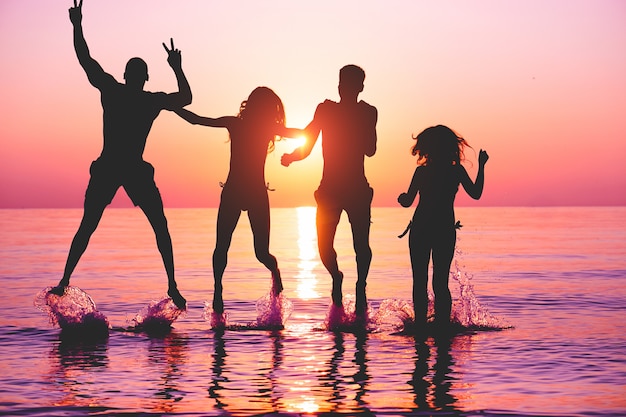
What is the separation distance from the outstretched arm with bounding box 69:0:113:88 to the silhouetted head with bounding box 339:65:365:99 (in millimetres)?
2582

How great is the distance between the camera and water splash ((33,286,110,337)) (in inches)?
461

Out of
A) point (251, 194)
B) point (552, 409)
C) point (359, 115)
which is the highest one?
point (359, 115)

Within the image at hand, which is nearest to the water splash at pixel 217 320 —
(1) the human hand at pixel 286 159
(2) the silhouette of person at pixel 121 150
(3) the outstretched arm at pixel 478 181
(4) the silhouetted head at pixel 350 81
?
(2) the silhouette of person at pixel 121 150

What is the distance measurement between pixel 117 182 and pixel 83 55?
1.44 metres

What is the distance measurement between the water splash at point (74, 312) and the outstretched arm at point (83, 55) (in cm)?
233

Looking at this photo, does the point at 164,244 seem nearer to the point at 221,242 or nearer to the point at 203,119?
the point at 221,242

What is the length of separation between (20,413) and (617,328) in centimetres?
723

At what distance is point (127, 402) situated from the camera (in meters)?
7.63

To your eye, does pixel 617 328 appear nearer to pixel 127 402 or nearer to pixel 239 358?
pixel 239 358

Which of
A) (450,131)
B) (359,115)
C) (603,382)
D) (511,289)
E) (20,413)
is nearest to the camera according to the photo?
(20,413)

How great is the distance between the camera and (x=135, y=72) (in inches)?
469

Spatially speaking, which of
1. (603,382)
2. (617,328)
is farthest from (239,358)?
(617,328)

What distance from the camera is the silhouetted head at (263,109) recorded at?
12.2 m

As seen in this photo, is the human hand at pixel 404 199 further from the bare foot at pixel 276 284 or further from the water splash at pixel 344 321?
the bare foot at pixel 276 284
